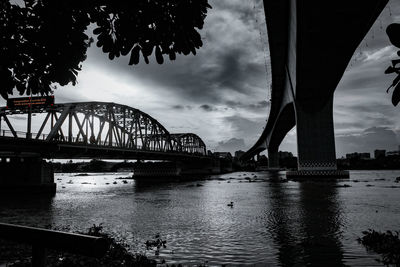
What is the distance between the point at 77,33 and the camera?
5.84 m

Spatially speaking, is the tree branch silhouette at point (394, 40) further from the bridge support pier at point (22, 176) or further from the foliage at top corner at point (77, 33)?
the bridge support pier at point (22, 176)

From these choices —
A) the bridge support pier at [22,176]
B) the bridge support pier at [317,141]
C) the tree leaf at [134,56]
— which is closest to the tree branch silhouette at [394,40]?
the tree leaf at [134,56]

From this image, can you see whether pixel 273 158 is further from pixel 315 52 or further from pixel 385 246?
pixel 385 246

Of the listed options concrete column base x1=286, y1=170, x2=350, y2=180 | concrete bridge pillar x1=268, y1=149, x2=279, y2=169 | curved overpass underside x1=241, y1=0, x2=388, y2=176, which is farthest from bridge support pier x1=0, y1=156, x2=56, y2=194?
concrete bridge pillar x1=268, y1=149, x2=279, y2=169

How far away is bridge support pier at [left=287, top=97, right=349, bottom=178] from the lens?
4959cm

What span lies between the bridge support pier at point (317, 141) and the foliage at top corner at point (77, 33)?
160 ft

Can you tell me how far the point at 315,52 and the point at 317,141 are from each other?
2009 cm

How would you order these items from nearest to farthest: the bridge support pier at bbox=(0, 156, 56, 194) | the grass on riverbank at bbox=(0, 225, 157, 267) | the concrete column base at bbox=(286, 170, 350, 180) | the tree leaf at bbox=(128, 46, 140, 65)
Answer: the tree leaf at bbox=(128, 46, 140, 65) → the grass on riverbank at bbox=(0, 225, 157, 267) → the bridge support pier at bbox=(0, 156, 56, 194) → the concrete column base at bbox=(286, 170, 350, 180)

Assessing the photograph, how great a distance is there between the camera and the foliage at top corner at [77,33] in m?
5.14

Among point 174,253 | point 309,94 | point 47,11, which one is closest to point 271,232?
point 174,253

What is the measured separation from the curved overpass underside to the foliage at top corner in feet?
77.1

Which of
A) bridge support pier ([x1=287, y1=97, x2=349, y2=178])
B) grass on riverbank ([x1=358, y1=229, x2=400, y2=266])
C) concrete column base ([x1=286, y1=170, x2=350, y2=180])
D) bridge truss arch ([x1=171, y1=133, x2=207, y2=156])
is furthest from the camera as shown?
bridge truss arch ([x1=171, y1=133, x2=207, y2=156])

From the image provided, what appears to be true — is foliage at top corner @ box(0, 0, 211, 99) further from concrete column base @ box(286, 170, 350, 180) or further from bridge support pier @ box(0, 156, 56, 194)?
concrete column base @ box(286, 170, 350, 180)

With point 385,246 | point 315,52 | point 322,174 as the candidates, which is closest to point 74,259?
point 385,246
